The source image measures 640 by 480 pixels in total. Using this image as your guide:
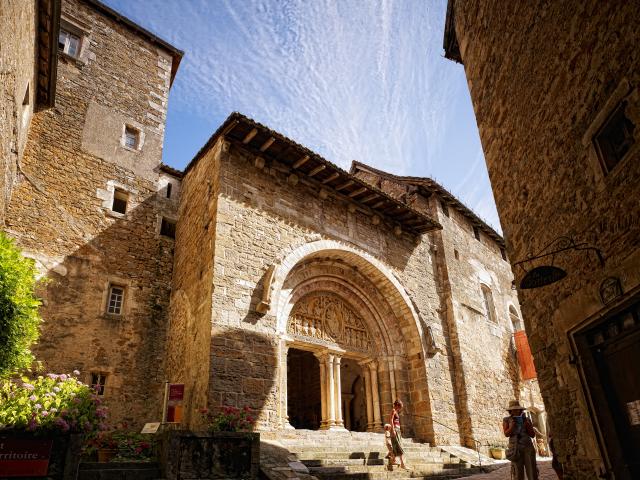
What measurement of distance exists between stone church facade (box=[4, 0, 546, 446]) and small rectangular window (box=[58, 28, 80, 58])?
5 cm

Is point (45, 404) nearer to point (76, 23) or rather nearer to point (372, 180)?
point (76, 23)

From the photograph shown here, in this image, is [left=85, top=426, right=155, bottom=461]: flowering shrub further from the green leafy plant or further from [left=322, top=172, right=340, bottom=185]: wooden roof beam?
[left=322, top=172, right=340, bottom=185]: wooden roof beam

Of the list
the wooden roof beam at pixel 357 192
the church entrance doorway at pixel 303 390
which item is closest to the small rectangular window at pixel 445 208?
the wooden roof beam at pixel 357 192

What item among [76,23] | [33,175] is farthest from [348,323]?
[76,23]

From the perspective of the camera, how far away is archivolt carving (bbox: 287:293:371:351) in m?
10.8

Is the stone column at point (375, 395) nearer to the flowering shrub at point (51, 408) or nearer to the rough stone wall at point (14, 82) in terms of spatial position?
the flowering shrub at point (51, 408)

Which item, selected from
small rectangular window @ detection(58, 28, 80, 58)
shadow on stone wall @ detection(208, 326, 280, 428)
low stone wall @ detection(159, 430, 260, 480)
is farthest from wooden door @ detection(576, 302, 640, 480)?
small rectangular window @ detection(58, 28, 80, 58)

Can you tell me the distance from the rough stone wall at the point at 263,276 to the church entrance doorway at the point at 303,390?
4101mm

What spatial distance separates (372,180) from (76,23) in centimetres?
1119

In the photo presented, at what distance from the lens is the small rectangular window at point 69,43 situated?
12.9 meters

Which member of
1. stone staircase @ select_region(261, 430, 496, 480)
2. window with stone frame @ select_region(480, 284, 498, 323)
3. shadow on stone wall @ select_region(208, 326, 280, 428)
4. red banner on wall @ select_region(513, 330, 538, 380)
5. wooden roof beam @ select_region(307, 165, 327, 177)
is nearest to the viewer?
stone staircase @ select_region(261, 430, 496, 480)

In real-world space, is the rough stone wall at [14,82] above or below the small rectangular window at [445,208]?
below

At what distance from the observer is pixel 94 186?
1159 centimetres

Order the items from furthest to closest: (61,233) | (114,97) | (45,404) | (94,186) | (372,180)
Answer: (372,180)
(114,97)
(94,186)
(61,233)
(45,404)
